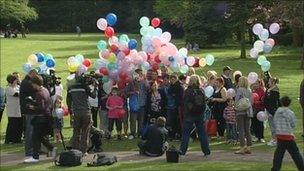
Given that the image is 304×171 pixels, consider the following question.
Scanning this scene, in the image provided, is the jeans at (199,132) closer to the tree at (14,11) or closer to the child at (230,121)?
the child at (230,121)

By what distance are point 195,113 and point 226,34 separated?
138 feet

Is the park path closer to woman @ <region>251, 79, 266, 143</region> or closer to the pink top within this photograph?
woman @ <region>251, 79, 266, 143</region>

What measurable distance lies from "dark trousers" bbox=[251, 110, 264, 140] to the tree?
→ 6374 cm

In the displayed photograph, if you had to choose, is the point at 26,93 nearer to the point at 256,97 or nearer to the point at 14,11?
the point at 256,97

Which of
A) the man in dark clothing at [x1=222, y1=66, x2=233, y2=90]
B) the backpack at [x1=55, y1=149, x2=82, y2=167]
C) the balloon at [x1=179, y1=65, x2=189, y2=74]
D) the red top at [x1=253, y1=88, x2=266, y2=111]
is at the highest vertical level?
the balloon at [x1=179, y1=65, x2=189, y2=74]

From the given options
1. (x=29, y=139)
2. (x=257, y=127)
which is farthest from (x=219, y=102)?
(x=29, y=139)

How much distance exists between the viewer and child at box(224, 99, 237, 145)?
14688mm

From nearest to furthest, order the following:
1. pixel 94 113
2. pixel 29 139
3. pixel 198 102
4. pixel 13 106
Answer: pixel 198 102, pixel 29 139, pixel 13 106, pixel 94 113

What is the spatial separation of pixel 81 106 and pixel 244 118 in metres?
3.76

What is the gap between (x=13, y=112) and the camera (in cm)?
1580

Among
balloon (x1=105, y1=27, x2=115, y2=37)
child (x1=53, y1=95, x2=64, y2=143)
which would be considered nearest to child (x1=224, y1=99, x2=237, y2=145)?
balloon (x1=105, y1=27, x2=115, y2=37)

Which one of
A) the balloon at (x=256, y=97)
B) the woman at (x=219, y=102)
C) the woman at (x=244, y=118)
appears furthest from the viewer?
the woman at (x=219, y=102)

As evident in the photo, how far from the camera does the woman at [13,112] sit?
51.3 feet

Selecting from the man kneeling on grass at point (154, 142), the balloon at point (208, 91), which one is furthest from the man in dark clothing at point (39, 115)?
the balloon at point (208, 91)
